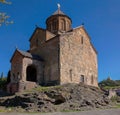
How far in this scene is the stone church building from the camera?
36.0 meters

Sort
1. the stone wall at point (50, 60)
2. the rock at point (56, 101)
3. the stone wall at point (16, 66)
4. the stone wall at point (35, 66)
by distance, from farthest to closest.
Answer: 1. the stone wall at point (16, 66)
2. the stone wall at point (35, 66)
3. the stone wall at point (50, 60)
4. the rock at point (56, 101)

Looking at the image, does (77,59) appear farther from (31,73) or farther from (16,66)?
(16,66)

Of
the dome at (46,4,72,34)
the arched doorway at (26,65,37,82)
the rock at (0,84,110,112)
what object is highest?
the dome at (46,4,72,34)

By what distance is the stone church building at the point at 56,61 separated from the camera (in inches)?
1419

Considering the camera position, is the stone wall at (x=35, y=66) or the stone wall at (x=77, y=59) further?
the stone wall at (x=77, y=59)

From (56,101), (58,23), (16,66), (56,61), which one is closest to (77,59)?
(56,61)

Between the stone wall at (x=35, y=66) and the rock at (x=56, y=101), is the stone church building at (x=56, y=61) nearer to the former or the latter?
the stone wall at (x=35, y=66)

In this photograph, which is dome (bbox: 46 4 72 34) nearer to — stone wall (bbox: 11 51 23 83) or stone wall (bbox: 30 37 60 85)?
stone wall (bbox: 30 37 60 85)

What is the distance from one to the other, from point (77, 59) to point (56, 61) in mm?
3807

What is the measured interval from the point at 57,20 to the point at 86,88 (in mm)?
15340

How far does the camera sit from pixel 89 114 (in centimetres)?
2147

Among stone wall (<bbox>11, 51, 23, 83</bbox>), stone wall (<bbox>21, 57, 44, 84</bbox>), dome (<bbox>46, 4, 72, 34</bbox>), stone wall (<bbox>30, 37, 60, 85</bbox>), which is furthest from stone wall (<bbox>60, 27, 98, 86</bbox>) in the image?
stone wall (<bbox>11, 51, 23, 83</bbox>)

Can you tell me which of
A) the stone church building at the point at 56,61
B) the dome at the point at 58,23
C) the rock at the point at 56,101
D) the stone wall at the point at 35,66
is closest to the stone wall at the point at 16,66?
the stone church building at the point at 56,61

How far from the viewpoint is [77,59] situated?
38344 millimetres
